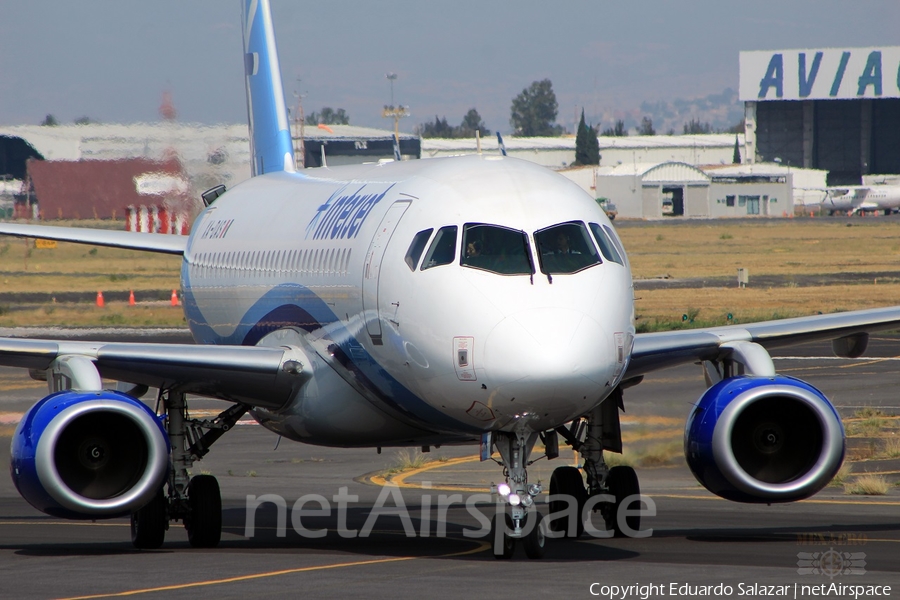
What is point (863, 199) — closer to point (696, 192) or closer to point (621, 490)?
point (696, 192)

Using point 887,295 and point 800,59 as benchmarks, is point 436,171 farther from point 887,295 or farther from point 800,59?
point 800,59

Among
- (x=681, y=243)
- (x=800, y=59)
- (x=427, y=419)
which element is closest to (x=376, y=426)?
(x=427, y=419)

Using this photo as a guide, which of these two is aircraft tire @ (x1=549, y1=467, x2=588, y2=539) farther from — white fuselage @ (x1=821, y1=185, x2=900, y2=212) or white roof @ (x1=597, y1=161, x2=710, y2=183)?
white roof @ (x1=597, y1=161, x2=710, y2=183)

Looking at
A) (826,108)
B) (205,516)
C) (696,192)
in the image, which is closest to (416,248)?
(205,516)

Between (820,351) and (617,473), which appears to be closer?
(617,473)

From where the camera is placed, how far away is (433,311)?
14000mm

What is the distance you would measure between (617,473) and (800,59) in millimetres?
173814

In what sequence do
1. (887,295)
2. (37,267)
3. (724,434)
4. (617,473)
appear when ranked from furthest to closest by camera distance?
(37,267)
(887,295)
(617,473)
(724,434)

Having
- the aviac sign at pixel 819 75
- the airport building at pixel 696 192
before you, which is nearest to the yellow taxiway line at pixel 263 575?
the airport building at pixel 696 192

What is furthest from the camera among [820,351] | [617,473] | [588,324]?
[820,351]

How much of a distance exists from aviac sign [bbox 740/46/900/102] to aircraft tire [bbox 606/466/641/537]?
171 meters

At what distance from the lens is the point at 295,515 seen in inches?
838

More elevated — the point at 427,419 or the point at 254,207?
the point at 254,207
